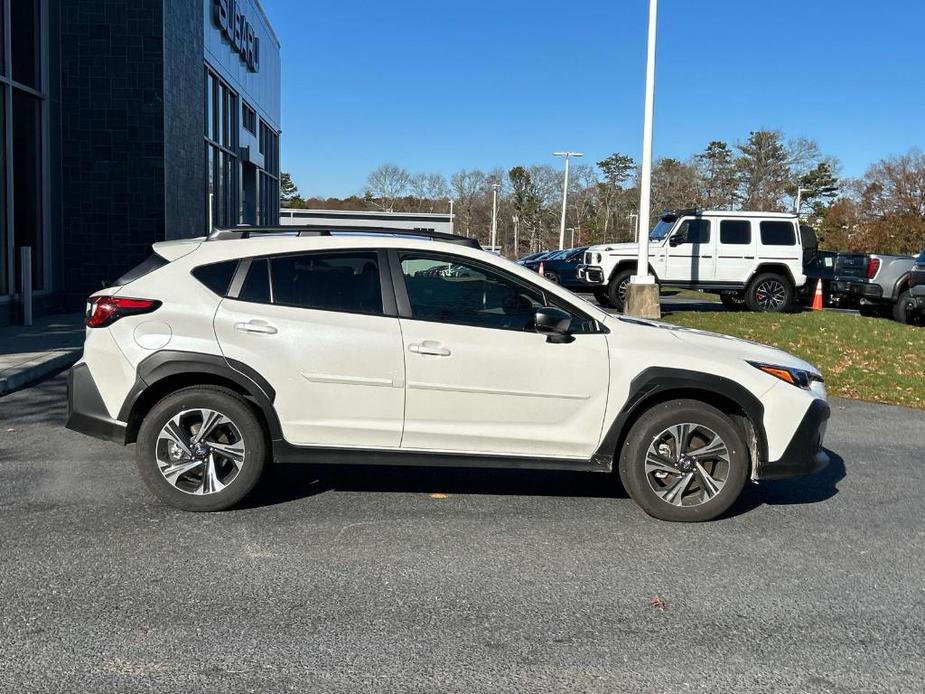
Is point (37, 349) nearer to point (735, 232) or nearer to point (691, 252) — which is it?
point (691, 252)

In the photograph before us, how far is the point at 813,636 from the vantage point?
383cm

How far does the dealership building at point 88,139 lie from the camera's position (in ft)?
50.5

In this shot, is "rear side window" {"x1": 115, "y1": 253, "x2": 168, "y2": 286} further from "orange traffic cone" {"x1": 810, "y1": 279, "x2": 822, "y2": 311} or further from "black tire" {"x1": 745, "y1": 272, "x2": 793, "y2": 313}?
"orange traffic cone" {"x1": 810, "y1": 279, "x2": 822, "y2": 311}

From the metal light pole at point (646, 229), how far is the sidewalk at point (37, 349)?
32.6 ft

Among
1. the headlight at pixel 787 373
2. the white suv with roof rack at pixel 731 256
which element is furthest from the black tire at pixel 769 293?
the headlight at pixel 787 373

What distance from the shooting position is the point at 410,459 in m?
5.30

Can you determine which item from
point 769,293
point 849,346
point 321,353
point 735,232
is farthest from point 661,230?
point 321,353

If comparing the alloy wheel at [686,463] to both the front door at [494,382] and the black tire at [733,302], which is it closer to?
the front door at [494,382]

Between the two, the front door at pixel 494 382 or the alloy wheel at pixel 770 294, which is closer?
the front door at pixel 494 382

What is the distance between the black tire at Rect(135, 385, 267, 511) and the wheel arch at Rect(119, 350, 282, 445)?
0.07 meters

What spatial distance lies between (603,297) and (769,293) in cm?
369

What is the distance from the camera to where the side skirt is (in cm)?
526

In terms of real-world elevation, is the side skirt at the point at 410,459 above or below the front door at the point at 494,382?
below

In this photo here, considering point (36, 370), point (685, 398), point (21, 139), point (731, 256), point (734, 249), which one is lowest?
point (36, 370)
